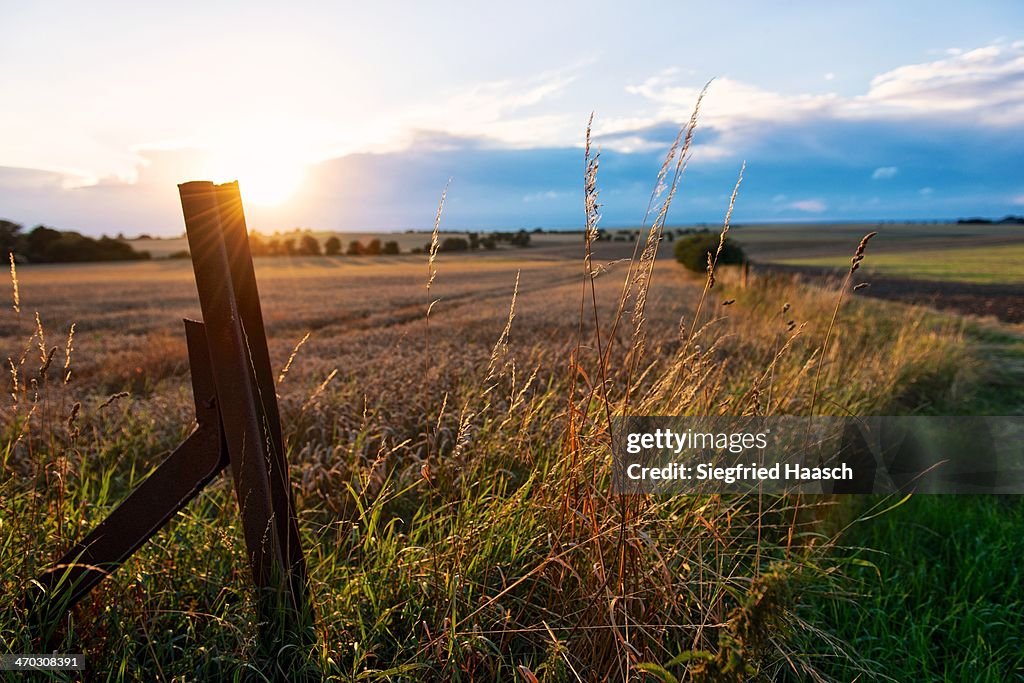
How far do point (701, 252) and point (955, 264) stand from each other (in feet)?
57.1

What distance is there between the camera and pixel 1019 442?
18.9ft

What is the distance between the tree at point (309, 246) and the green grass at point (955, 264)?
1288 inches

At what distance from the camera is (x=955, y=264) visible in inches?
1356

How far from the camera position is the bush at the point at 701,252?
26266mm

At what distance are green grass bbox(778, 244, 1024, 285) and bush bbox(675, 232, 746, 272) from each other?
167 inches

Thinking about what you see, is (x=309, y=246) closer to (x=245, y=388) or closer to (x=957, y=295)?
(x=957, y=295)

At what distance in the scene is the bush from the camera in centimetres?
2627

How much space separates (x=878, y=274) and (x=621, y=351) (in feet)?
83.0

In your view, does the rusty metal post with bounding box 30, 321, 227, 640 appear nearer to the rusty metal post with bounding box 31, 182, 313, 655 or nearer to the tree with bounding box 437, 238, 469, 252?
the rusty metal post with bounding box 31, 182, 313, 655

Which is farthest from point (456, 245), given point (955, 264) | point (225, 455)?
point (225, 455)

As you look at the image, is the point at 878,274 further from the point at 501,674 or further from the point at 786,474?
the point at 501,674

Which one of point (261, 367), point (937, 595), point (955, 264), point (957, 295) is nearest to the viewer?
point (261, 367)

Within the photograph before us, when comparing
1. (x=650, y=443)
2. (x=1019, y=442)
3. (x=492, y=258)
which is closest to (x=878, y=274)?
(x=492, y=258)

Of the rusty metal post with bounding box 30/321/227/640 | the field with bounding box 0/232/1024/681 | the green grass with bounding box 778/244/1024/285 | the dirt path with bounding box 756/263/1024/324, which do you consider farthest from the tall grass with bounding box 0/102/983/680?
the green grass with bounding box 778/244/1024/285
